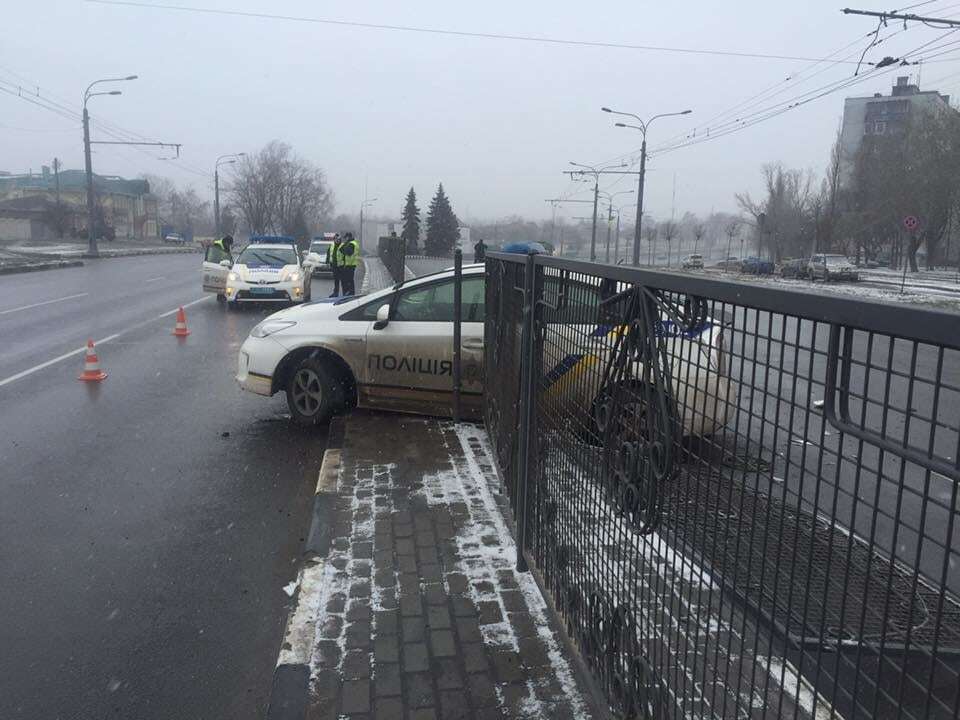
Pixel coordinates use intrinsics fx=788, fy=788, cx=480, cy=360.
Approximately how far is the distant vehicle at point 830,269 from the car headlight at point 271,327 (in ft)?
117

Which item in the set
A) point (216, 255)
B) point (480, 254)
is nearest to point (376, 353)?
point (480, 254)

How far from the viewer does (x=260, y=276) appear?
1872cm

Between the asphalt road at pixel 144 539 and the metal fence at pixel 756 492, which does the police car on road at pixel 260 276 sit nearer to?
the asphalt road at pixel 144 539

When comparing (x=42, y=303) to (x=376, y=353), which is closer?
(x=376, y=353)

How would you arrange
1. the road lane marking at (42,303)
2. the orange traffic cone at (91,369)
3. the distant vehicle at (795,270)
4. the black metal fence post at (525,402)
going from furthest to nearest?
the distant vehicle at (795,270) < the road lane marking at (42,303) < the orange traffic cone at (91,369) < the black metal fence post at (525,402)

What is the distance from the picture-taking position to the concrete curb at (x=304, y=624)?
3057mm

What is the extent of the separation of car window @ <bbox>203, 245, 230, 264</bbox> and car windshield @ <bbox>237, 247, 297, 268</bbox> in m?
1.11

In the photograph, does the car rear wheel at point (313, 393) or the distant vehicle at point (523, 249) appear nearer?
the distant vehicle at point (523, 249)

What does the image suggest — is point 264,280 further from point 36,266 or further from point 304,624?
point 36,266

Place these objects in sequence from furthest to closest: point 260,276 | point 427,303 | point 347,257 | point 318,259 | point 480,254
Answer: point 318,259
point 347,257
point 260,276
point 480,254
point 427,303

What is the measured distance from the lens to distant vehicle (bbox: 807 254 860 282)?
125 feet

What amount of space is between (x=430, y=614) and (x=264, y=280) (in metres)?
16.0

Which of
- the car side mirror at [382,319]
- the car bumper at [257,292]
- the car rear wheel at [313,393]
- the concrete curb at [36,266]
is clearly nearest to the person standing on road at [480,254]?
the car side mirror at [382,319]

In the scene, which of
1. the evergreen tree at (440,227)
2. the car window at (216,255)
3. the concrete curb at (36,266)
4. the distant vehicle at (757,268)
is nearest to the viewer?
the car window at (216,255)
